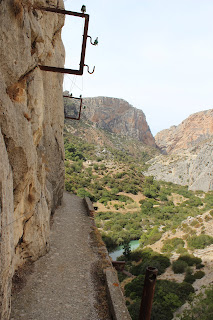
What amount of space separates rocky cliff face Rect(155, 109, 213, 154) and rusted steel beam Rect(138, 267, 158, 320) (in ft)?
382

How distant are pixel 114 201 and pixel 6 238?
38553mm

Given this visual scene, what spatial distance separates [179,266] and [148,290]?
15.7 metres

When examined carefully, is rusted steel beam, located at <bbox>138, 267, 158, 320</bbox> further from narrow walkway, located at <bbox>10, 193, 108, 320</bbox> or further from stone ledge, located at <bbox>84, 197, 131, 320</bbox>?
narrow walkway, located at <bbox>10, 193, 108, 320</bbox>

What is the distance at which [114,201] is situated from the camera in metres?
43.0

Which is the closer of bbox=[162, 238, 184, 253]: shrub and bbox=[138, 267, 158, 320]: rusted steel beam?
bbox=[138, 267, 158, 320]: rusted steel beam

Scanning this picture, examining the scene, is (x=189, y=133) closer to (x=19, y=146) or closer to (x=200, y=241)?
(x=200, y=241)

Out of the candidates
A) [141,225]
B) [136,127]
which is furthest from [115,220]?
[136,127]

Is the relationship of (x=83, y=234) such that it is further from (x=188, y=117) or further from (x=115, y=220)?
(x=188, y=117)

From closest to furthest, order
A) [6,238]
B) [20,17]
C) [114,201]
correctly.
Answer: [6,238] < [20,17] < [114,201]

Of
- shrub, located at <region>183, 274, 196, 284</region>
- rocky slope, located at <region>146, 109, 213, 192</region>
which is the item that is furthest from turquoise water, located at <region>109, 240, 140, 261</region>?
rocky slope, located at <region>146, 109, 213, 192</region>

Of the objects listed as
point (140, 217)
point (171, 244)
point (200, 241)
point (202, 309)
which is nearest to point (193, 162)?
point (140, 217)

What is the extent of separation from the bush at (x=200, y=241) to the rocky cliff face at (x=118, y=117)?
96172 millimetres

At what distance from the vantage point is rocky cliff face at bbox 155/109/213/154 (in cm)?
12119

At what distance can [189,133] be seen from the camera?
128000mm
